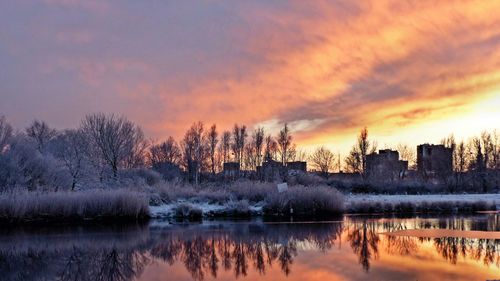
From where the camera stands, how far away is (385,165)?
65062 millimetres

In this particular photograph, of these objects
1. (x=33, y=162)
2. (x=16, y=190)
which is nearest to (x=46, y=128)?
(x=33, y=162)

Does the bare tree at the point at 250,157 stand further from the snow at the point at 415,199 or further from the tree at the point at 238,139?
the snow at the point at 415,199

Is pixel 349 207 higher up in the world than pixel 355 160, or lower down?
lower down

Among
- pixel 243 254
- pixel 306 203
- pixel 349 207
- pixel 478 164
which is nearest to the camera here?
pixel 243 254

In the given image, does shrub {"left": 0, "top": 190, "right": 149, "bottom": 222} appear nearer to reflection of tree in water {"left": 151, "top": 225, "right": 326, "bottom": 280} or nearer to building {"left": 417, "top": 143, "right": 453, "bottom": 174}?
reflection of tree in water {"left": 151, "top": 225, "right": 326, "bottom": 280}

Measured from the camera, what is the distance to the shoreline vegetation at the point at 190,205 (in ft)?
63.0

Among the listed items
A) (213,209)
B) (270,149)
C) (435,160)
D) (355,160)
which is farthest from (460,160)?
(213,209)

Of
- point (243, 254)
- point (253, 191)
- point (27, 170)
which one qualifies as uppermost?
point (27, 170)

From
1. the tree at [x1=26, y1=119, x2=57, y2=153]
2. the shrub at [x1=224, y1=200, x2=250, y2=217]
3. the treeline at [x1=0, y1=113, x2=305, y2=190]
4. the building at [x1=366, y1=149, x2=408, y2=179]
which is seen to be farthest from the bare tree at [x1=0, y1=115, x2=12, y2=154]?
the building at [x1=366, y1=149, x2=408, y2=179]

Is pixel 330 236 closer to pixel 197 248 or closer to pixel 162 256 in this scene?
pixel 197 248

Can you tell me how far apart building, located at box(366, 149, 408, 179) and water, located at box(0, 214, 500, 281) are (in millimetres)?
43671

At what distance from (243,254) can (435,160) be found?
5778 centimetres

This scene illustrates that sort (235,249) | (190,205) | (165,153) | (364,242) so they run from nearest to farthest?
1. (235,249)
2. (364,242)
3. (190,205)
4. (165,153)

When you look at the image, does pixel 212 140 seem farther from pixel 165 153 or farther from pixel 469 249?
pixel 469 249
